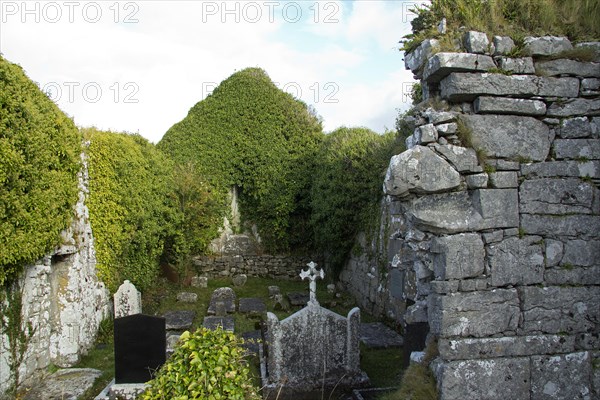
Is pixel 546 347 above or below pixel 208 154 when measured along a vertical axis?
below

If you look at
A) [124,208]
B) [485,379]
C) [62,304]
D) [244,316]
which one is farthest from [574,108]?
[244,316]

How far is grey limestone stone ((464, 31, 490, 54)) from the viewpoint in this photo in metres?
4.26

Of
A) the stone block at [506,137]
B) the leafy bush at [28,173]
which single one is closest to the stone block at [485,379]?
the stone block at [506,137]

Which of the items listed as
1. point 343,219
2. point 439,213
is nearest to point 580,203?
point 439,213

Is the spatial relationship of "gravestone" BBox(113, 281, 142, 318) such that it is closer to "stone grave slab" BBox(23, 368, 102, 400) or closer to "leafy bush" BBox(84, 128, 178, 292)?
"leafy bush" BBox(84, 128, 178, 292)

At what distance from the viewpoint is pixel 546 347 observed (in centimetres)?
419

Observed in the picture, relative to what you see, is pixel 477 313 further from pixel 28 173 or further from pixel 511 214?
pixel 28 173

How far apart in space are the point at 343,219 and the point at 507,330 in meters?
8.91

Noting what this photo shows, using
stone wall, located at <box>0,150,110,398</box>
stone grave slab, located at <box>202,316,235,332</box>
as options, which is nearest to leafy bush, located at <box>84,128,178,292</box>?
stone wall, located at <box>0,150,110,398</box>

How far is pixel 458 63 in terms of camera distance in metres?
4.20

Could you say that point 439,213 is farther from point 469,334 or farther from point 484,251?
point 469,334

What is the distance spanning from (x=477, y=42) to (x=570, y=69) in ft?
2.93

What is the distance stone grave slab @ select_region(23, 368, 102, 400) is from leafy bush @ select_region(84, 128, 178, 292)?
2.38 metres

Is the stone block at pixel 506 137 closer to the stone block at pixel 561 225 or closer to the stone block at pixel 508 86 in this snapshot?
the stone block at pixel 508 86
